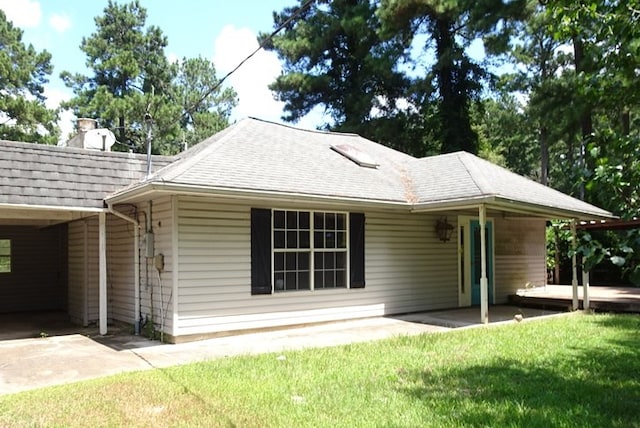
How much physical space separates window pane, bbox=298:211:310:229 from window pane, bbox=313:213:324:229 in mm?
163

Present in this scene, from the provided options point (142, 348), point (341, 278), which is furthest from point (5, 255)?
point (341, 278)

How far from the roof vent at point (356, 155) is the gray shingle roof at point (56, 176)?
4.85 meters

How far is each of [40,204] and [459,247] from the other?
8.59 m

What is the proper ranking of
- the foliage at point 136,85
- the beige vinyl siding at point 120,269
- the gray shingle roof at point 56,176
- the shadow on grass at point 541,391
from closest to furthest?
1. the shadow on grass at point 541,391
2. the gray shingle roof at point 56,176
3. the beige vinyl siding at point 120,269
4. the foliage at point 136,85

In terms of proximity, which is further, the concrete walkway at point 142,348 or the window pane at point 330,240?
the window pane at point 330,240

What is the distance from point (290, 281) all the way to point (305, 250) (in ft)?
2.05

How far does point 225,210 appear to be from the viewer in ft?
28.7

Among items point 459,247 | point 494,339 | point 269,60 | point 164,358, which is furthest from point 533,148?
point 164,358

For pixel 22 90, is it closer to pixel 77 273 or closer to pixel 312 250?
pixel 77 273

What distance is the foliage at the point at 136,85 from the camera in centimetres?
2842

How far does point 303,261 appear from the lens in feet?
31.8

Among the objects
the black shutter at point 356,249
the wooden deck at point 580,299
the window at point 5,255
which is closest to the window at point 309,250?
the black shutter at point 356,249

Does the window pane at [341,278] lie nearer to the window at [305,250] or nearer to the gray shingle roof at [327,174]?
the window at [305,250]

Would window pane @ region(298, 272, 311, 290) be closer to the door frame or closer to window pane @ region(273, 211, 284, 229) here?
window pane @ region(273, 211, 284, 229)
